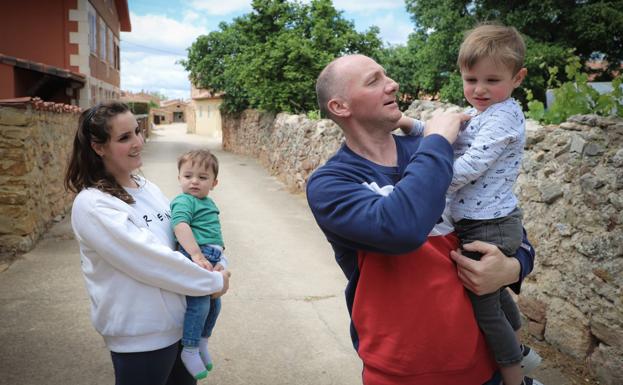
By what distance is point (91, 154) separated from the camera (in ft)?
6.87

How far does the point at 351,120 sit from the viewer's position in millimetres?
1687

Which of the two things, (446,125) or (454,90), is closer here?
(446,125)

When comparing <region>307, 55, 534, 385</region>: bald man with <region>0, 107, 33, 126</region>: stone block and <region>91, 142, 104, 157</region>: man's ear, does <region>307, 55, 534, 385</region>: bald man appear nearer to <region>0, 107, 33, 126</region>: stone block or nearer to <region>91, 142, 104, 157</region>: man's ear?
<region>91, 142, 104, 157</region>: man's ear

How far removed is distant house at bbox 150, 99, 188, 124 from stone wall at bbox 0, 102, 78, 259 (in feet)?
218

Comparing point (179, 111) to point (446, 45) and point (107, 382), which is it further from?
point (107, 382)

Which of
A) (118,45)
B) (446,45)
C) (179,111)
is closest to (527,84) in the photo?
(446,45)

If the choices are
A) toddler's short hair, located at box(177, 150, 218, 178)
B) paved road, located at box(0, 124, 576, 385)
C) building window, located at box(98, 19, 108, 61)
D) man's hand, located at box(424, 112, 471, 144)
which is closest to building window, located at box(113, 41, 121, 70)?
building window, located at box(98, 19, 108, 61)

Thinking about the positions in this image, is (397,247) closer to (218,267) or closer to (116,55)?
(218,267)

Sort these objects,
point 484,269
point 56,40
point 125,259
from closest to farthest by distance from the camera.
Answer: point 484,269 → point 125,259 → point 56,40

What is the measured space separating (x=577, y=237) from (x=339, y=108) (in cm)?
267

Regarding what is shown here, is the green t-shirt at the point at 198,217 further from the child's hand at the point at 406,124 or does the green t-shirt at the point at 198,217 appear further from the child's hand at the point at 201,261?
the child's hand at the point at 406,124

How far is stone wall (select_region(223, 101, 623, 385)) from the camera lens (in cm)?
322

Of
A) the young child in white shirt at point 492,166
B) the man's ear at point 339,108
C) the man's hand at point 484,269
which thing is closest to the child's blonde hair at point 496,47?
the young child in white shirt at point 492,166

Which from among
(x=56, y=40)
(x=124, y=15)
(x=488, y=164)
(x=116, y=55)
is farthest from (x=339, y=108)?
(x=124, y=15)
